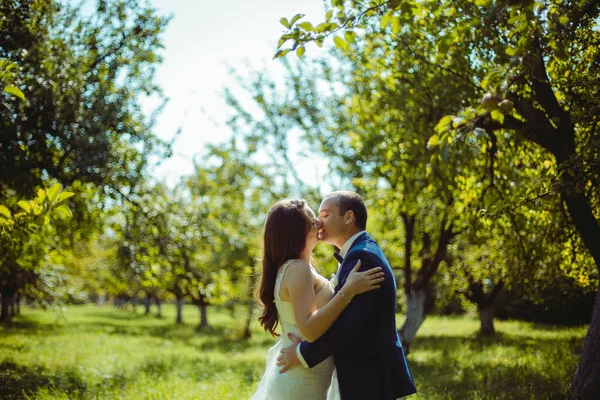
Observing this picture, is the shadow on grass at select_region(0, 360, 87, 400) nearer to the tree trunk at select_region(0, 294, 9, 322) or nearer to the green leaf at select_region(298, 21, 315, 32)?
the green leaf at select_region(298, 21, 315, 32)

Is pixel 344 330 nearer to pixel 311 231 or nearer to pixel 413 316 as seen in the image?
pixel 311 231

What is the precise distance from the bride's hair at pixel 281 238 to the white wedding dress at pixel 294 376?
0.10 meters

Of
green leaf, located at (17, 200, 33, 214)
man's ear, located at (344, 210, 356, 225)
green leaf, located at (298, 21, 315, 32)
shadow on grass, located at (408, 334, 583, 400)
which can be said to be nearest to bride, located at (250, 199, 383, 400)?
man's ear, located at (344, 210, 356, 225)

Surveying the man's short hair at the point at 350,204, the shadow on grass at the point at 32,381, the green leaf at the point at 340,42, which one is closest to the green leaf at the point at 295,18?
the green leaf at the point at 340,42

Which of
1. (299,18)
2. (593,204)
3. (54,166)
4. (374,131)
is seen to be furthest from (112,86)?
(593,204)

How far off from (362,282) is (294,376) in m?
0.93

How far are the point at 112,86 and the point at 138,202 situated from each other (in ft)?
7.49

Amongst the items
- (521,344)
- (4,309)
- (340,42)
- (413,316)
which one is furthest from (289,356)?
(4,309)

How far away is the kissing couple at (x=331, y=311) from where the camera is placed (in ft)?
10.4

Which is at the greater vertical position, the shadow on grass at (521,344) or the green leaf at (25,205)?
the green leaf at (25,205)

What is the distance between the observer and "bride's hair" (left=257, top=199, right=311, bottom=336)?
3523 mm

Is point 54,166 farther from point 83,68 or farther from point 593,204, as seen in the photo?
point 593,204

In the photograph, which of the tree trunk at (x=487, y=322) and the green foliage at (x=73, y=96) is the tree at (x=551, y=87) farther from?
the tree trunk at (x=487, y=322)

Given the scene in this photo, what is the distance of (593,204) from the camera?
25.0ft
